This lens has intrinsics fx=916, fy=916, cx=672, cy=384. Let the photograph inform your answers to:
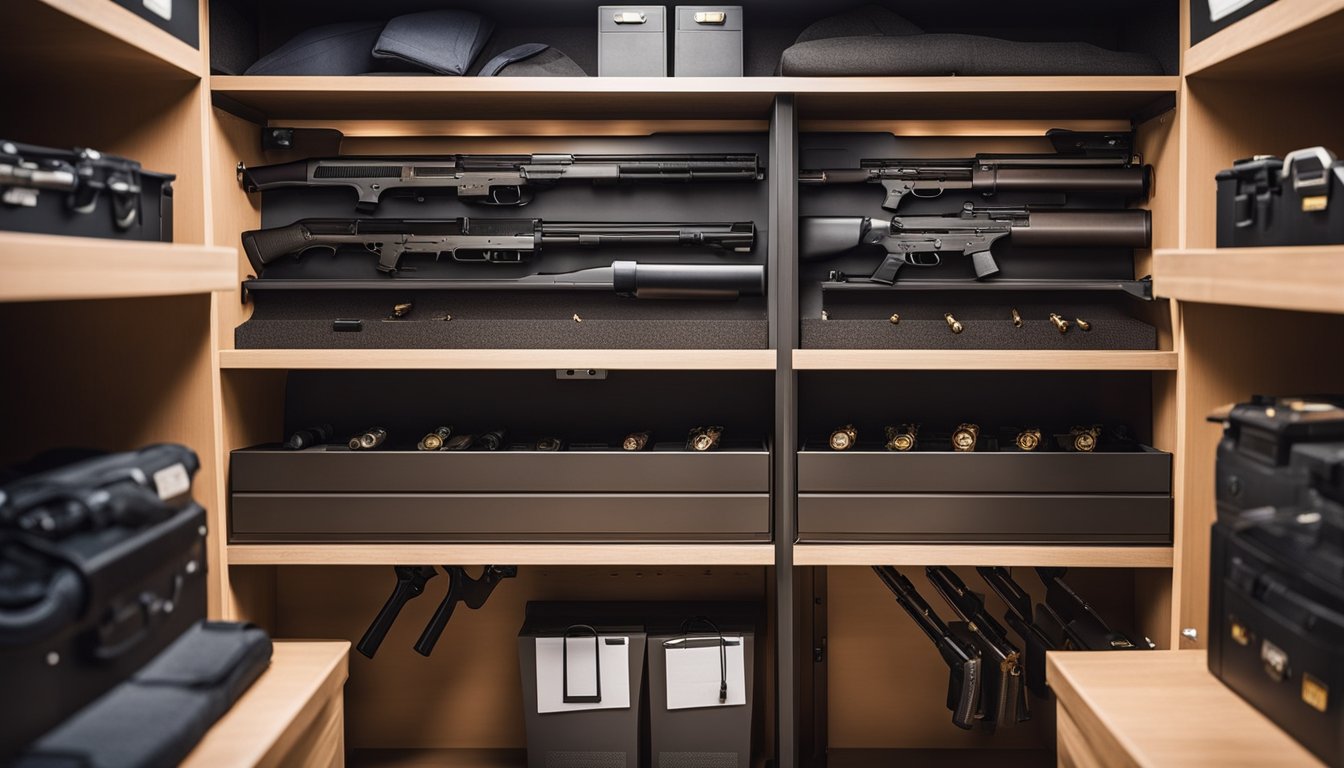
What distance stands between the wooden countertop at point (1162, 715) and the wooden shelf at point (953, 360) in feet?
2.45

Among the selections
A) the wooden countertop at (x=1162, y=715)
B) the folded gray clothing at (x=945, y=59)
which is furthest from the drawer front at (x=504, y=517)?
the folded gray clothing at (x=945, y=59)

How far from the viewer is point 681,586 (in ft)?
8.96

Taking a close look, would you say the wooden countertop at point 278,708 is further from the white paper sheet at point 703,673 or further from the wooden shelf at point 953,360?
the wooden shelf at point 953,360

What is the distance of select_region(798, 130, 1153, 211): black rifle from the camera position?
2420 millimetres

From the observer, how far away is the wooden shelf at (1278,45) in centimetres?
153

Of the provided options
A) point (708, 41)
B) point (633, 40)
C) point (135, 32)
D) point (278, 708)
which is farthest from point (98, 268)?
point (708, 41)

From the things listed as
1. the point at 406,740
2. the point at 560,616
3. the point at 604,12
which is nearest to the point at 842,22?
the point at 604,12

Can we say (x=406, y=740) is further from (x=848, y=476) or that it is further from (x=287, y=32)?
(x=287, y=32)

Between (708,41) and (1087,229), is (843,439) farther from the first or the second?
(708,41)

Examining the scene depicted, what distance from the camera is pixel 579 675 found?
244 centimetres

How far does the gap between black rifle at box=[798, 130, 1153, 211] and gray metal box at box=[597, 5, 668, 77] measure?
20.0 inches

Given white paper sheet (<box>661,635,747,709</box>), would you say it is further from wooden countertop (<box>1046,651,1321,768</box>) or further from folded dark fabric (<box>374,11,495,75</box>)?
folded dark fabric (<box>374,11,495,75</box>)

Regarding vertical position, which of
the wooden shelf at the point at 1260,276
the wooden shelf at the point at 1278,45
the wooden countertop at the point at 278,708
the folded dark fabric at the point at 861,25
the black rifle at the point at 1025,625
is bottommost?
the black rifle at the point at 1025,625

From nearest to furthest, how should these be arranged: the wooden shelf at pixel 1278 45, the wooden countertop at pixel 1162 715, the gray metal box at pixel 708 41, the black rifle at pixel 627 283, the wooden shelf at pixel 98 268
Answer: the wooden shelf at pixel 98 268 < the wooden countertop at pixel 1162 715 < the wooden shelf at pixel 1278 45 < the gray metal box at pixel 708 41 < the black rifle at pixel 627 283
